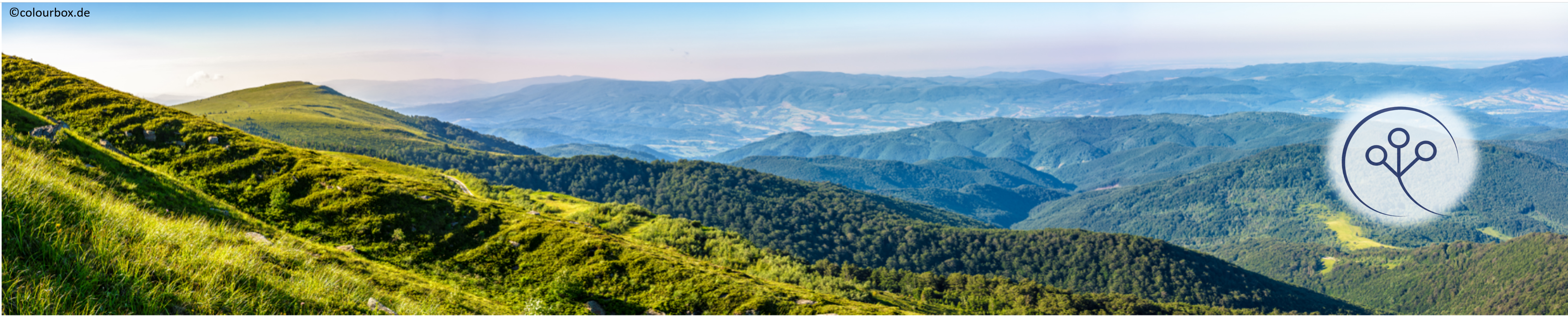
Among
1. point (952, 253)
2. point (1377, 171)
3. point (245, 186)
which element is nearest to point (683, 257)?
point (245, 186)

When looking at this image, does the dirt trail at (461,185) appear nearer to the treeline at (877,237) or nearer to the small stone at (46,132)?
the small stone at (46,132)

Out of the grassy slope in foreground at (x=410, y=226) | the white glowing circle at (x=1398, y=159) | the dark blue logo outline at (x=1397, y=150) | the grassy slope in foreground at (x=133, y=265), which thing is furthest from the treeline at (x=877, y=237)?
the grassy slope in foreground at (x=133, y=265)

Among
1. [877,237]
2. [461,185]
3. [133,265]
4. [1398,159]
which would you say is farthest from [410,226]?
[877,237]

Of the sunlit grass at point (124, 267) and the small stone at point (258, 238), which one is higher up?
the sunlit grass at point (124, 267)

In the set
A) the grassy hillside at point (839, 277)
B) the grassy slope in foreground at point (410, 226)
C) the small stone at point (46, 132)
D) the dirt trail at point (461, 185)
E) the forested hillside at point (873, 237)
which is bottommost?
the forested hillside at point (873, 237)

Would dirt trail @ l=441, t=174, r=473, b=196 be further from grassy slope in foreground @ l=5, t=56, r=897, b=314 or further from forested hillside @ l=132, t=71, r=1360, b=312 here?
forested hillside @ l=132, t=71, r=1360, b=312

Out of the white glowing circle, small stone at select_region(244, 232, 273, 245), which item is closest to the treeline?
the white glowing circle
